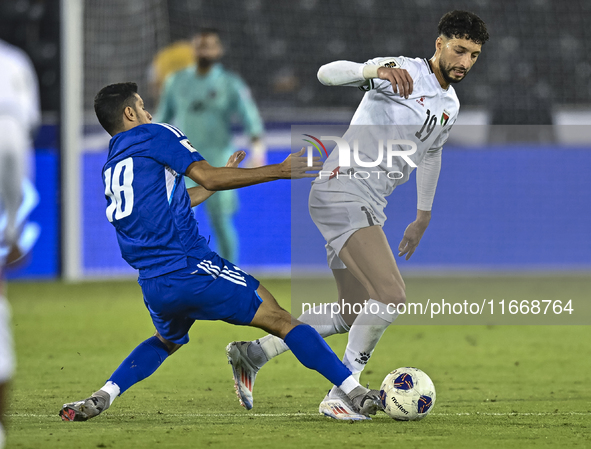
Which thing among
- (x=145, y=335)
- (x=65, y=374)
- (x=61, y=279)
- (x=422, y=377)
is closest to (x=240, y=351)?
(x=422, y=377)

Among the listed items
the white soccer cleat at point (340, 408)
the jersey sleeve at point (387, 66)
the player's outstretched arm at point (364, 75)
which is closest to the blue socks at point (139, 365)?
the white soccer cleat at point (340, 408)

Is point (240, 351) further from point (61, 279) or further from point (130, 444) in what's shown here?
point (61, 279)

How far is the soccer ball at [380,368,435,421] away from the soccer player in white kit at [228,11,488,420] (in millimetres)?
293

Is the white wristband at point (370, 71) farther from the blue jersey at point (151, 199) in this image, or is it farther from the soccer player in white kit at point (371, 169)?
the blue jersey at point (151, 199)

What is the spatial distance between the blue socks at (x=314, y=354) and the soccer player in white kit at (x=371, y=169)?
0.33 meters

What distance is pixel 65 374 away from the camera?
19.3ft

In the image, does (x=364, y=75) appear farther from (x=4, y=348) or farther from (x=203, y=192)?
(x=4, y=348)

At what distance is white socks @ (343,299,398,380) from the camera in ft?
15.1

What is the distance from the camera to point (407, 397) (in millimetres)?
4375

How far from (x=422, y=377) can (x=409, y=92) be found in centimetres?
140

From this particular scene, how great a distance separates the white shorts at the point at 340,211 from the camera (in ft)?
15.6

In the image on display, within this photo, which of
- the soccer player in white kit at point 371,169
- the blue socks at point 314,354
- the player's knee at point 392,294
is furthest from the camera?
the soccer player in white kit at point 371,169

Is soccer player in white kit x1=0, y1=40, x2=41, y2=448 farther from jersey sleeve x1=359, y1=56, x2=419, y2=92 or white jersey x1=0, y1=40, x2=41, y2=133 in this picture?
jersey sleeve x1=359, y1=56, x2=419, y2=92

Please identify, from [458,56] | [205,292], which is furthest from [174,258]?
[458,56]
